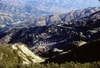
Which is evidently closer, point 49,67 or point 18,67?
point 49,67

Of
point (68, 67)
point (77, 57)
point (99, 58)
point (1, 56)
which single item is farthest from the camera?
point (1, 56)

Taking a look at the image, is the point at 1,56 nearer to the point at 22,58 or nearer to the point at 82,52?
the point at 22,58

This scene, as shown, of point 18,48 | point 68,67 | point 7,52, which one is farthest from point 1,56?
point 68,67

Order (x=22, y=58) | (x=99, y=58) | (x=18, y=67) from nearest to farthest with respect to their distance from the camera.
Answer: (x=18, y=67), (x=99, y=58), (x=22, y=58)

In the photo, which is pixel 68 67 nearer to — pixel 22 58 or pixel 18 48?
pixel 22 58

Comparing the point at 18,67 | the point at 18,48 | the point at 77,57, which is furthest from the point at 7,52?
the point at 18,67

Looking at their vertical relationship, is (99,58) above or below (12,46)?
above

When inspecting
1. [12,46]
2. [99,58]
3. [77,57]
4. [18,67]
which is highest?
[18,67]

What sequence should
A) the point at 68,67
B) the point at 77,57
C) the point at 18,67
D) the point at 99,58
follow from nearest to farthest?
the point at 68,67
the point at 18,67
the point at 99,58
the point at 77,57

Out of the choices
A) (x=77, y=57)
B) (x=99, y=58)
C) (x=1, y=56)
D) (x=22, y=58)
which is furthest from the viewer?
(x=22, y=58)

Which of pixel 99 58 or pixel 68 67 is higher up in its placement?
pixel 68 67
